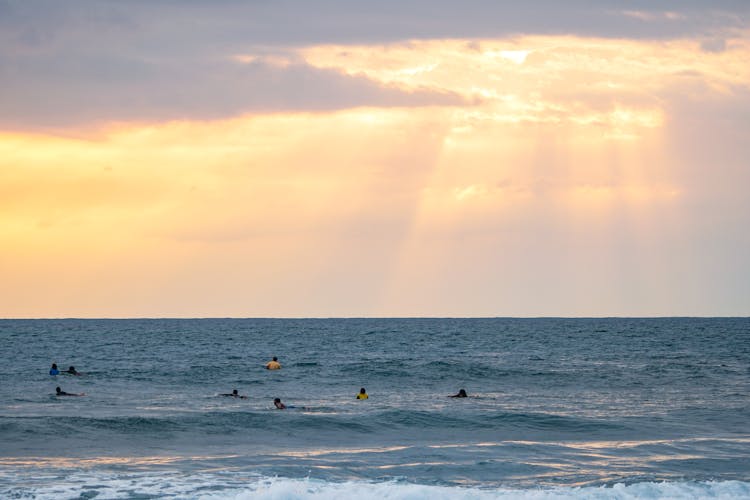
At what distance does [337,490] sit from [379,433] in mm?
10899

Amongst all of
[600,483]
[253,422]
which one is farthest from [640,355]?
[600,483]

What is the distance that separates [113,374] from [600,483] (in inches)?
1583

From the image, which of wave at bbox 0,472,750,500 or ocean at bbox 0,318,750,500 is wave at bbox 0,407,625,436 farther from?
wave at bbox 0,472,750,500

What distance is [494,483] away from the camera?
81.8 feet

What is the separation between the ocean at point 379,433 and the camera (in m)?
24.1

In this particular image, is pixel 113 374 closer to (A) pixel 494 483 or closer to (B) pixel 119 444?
(B) pixel 119 444

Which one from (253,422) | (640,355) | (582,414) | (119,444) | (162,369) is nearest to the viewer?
(119,444)

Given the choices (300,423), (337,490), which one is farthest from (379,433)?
(337,490)

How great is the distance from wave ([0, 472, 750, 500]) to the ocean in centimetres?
6

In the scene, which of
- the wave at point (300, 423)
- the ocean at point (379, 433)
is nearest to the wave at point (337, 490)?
the ocean at point (379, 433)

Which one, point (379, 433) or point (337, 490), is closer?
point (337, 490)

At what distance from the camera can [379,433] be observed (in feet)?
111

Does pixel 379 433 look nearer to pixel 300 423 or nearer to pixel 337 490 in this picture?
pixel 300 423

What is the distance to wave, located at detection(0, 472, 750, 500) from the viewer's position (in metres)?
22.5
